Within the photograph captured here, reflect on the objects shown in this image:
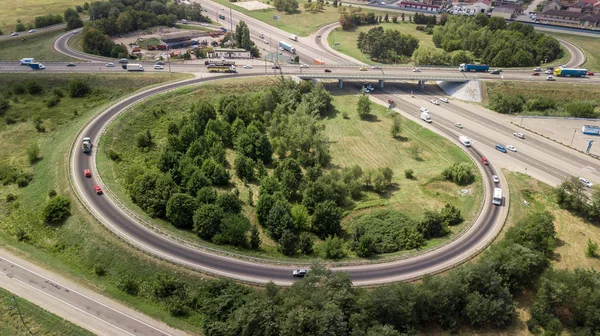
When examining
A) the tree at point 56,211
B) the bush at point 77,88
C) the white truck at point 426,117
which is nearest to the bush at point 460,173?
the white truck at point 426,117

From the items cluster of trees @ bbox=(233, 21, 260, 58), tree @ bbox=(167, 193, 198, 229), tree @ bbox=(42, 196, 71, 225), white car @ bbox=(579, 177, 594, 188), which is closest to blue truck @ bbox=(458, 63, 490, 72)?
white car @ bbox=(579, 177, 594, 188)

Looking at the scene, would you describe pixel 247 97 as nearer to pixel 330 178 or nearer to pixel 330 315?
pixel 330 178

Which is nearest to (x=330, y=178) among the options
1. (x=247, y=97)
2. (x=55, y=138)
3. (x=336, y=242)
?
(x=336, y=242)

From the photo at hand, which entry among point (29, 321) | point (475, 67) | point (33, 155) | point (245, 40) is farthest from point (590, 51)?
point (29, 321)

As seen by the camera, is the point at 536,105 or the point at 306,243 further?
the point at 536,105

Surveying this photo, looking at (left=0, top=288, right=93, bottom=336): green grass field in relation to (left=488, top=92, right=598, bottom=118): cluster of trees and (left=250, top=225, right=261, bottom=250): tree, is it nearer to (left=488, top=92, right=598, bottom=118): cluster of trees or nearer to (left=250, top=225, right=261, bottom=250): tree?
(left=250, top=225, right=261, bottom=250): tree

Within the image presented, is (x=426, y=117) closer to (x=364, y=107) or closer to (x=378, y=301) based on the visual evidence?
(x=364, y=107)
